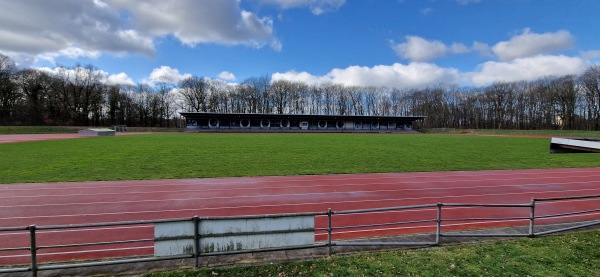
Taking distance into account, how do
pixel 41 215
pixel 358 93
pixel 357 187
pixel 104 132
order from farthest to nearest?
1. pixel 358 93
2. pixel 104 132
3. pixel 357 187
4. pixel 41 215

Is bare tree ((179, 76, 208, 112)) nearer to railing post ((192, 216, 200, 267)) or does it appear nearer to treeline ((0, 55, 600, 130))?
treeline ((0, 55, 600, 130))

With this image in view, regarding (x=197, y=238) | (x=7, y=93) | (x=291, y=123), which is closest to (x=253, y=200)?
(x=197, y=238)

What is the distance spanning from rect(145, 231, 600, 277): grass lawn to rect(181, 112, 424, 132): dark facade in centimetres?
6272

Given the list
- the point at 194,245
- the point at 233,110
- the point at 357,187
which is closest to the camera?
the point at 194,245

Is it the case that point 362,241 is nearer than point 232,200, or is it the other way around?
point 362,241

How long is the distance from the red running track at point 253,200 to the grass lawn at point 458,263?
64.6 inches

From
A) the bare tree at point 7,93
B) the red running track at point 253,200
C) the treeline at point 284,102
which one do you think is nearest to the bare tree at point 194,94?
the treeline at point 284,102

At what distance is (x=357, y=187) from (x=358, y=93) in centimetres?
9374

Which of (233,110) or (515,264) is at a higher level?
(233,110)

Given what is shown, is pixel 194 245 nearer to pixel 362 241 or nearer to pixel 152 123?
pixel 362 241

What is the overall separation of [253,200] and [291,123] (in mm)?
60822

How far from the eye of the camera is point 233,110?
90812mm

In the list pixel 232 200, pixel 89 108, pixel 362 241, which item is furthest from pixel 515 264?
pixel 89 108

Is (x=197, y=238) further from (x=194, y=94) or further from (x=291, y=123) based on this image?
(x=194, y=94)
